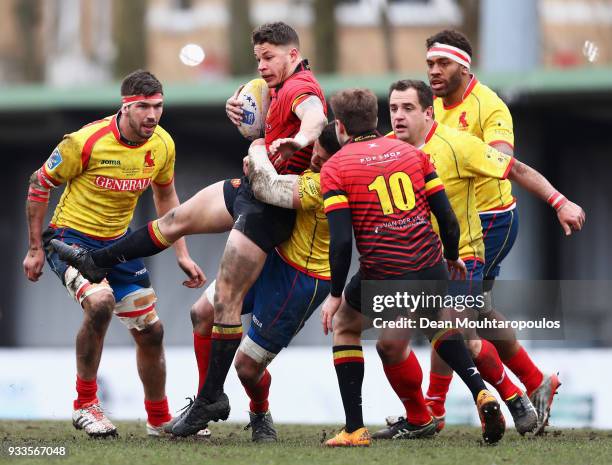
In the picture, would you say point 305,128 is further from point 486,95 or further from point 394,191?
point 486,95

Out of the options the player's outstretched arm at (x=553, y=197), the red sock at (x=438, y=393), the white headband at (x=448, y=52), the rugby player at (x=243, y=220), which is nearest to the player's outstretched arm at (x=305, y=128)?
the rugby player at (x=243, y=220)

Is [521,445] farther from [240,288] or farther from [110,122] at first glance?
[110,122]

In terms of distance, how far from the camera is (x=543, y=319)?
812cm

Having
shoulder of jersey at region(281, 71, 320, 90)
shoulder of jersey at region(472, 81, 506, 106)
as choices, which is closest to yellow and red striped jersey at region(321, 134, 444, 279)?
shoulder of jersey at region(281, 71, 320, 90)

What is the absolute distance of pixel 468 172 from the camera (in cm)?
758

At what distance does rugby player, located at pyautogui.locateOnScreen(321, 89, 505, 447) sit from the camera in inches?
275

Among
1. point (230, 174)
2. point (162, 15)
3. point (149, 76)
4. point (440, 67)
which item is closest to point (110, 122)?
point (149, 76)

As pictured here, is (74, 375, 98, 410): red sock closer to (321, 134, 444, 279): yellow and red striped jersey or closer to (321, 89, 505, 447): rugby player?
(321, 89, 505, 447): rugby player

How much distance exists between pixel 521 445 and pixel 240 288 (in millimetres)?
1786

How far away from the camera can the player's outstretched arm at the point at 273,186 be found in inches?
290

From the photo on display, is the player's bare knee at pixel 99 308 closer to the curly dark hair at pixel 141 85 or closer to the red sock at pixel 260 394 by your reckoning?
the red sock at pixel 260 394

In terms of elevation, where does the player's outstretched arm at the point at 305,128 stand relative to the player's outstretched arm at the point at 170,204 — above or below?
above

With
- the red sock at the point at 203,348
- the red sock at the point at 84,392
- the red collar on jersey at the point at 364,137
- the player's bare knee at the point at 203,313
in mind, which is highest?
the red collar on jersey at the point at 364,137

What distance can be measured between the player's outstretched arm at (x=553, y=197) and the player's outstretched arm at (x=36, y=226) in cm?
289
